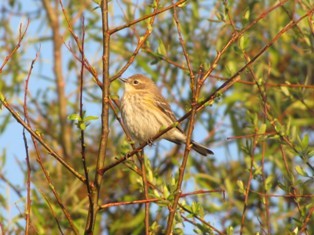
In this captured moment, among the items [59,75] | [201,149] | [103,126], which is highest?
[59,75]

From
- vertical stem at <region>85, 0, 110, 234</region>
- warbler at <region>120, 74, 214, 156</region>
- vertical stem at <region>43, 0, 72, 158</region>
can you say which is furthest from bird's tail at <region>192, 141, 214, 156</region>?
vertical stem at <region>85, 0, 110, 234</region>

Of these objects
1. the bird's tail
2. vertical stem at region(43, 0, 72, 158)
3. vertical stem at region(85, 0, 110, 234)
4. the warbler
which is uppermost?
vertical stem at region(43, 0, 72, 158)

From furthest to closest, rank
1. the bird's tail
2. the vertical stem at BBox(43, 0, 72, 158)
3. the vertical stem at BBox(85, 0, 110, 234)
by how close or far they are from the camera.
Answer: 1. the vertical stem at BBox(43, 0, 72, 158)
2. the bird's tail
3. the vertical stem at BBox(85, 0, 110, 234)

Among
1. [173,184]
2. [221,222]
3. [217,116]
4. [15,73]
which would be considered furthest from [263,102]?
[15,73]

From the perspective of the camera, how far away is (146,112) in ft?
23.9

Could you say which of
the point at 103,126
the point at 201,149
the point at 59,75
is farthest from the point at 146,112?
the point at 103,126

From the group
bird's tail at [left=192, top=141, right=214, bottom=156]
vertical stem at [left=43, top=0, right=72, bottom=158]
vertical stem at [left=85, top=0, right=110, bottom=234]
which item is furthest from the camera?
vertical stem at [left=43, top=0, right=72, bottom=158]

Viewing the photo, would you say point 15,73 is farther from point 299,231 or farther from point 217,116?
point 299,231

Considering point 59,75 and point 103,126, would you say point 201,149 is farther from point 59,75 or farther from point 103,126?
point 103,126

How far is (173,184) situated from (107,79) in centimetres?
87

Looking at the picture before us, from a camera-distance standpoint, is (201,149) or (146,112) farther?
(146,112)

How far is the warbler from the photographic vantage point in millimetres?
6992

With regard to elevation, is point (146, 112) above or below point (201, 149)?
above

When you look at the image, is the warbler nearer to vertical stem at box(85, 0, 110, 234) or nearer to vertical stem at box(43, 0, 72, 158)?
vertical stem at box(43, 0, 72, 158)
